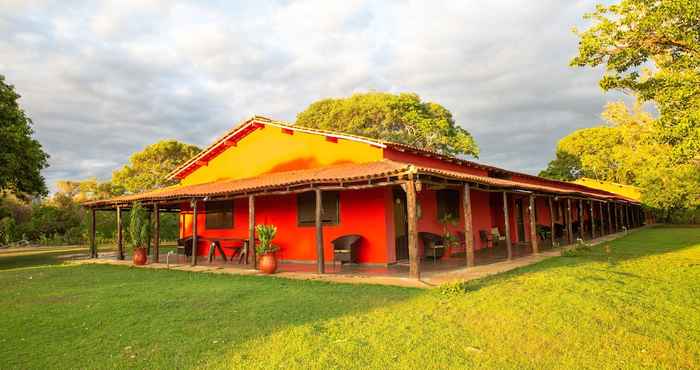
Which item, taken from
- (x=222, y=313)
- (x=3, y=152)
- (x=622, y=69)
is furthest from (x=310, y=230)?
(x=3, y=152)

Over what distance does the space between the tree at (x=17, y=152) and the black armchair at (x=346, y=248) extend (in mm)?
13333

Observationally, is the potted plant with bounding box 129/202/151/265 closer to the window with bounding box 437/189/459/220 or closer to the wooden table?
the wooden table

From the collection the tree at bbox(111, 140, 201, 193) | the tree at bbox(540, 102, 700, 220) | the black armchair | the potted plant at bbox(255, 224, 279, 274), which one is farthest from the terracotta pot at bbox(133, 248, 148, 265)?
the tree at bbox(111, 140, 201, 193)

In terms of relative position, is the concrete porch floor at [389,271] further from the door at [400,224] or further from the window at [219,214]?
the window at [219,214]

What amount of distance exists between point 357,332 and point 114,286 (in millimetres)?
6581

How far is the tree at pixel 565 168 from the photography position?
143 ft

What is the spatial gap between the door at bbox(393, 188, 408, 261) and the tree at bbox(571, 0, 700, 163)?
18.5 feet

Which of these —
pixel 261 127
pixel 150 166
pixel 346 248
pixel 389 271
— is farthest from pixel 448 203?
pixel 150 166

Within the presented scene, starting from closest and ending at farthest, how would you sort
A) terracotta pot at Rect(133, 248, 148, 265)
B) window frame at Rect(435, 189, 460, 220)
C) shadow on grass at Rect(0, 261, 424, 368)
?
shadow on grass at Rect(0, 261, 424, 368), terracotta pot at Rect(133, 248, 148, 265), window frame at Rect(435, 189, 460, 220)

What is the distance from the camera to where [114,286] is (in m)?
8.88

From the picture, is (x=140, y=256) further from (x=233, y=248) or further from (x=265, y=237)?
(x=265, y=237)

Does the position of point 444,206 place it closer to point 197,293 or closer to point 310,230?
point 310,230

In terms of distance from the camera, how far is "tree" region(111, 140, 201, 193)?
109 ft

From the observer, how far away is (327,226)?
1203 cm
